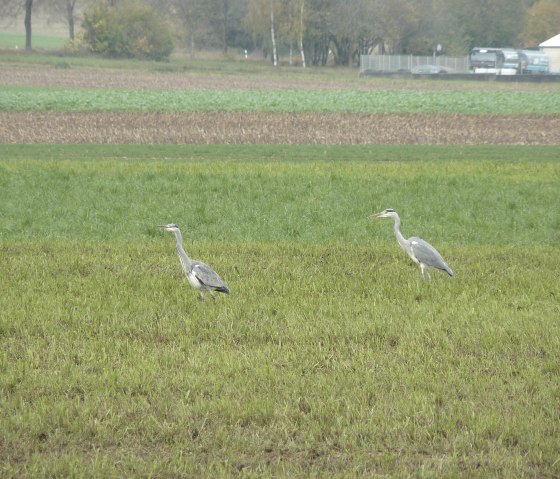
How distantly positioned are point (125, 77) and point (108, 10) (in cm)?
2626

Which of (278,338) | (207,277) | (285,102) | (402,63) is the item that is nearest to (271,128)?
(285,102)

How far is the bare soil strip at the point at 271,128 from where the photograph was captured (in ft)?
137

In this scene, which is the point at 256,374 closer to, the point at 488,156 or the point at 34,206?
the point at 34,206

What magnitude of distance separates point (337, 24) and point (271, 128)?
7560cm

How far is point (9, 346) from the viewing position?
10.8 metres

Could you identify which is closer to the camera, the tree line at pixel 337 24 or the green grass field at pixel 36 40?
the tree line at pixel 337 24

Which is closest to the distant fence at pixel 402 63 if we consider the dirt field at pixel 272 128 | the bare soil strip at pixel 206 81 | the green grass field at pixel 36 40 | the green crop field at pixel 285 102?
the bare soil strip at pixel 206 81

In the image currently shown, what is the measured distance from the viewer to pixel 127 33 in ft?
368

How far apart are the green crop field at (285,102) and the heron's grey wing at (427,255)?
128 feet

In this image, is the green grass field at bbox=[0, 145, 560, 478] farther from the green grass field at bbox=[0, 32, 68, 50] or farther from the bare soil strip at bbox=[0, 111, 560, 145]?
the green grass field at bbox=[0, 32, 68, 50]

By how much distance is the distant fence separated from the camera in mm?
106812

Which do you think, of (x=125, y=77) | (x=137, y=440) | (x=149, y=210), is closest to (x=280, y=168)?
(x=149, y=210)

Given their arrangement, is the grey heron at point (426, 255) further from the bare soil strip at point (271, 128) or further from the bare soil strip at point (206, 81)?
the bare soil strip at point (206, 81)

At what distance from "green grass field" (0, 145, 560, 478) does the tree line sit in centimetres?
9749
